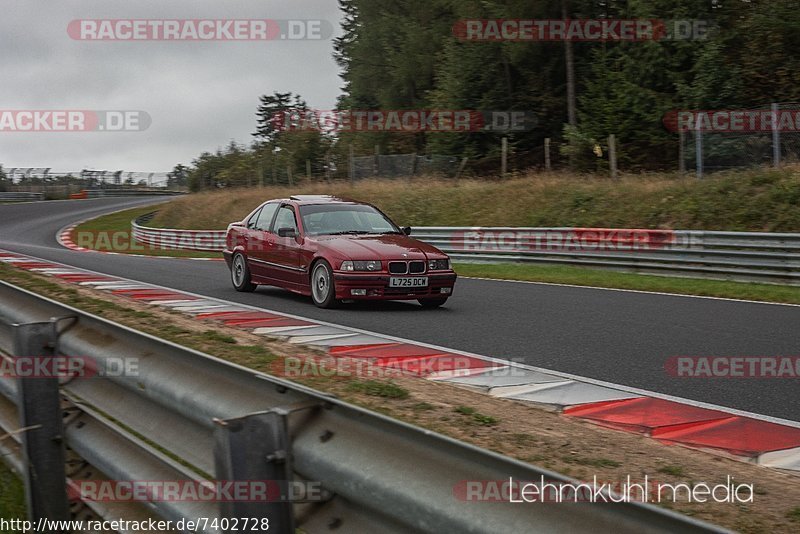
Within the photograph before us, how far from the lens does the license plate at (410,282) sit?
11.4 meters

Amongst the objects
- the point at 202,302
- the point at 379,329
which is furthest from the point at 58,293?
the point at 379,329

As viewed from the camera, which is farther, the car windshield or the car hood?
the car windshield

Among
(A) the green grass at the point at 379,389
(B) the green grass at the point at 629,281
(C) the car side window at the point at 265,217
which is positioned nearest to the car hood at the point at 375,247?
(C) the car side window at the point at 265,217

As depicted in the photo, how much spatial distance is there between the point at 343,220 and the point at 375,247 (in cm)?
119

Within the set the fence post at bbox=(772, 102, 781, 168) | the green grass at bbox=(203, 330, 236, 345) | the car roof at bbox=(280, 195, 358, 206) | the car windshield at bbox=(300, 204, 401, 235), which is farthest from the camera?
the fence post at bbox=(772, 102, 781, 168)

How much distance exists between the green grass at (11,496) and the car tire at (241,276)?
8.65 meters

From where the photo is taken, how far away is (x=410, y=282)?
11.4 m

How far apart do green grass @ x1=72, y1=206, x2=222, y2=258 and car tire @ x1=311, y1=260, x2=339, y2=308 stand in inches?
610

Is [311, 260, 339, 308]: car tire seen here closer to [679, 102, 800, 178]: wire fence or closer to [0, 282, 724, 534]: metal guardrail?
[0, 282, 724, 534]: metal guardrail

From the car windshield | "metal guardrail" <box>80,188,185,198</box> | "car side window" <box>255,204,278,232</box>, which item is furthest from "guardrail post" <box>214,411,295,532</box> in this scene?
"metal guardrail" <box>80,188,185,198</box>

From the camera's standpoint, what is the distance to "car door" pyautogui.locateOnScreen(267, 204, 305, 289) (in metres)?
12.2

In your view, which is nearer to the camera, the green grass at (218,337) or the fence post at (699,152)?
the green grass at (218,337)

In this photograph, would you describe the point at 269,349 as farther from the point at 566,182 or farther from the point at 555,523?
the point at 566,182

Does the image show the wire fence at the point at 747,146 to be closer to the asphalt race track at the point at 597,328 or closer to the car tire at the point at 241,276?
the asphalt race track at the point at 597,328
